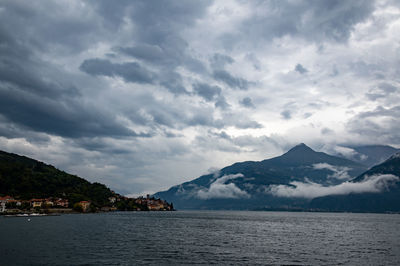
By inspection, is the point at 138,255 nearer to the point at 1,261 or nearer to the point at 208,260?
the point at 208,260

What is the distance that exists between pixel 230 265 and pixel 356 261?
26401 mm

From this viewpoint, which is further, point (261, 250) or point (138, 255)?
point (261, 250)

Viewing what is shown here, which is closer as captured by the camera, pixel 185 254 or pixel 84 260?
pixel 84 260

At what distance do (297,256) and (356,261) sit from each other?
10.9m

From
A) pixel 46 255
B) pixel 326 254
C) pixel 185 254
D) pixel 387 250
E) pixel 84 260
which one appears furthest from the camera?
pixel 387 250

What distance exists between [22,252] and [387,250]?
8226 cm

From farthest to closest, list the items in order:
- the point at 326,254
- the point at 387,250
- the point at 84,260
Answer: the point at 387,250 → the point at 326,254 → the point at 84,260

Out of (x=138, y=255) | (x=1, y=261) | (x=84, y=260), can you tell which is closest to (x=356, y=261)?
(x=138, y=255)

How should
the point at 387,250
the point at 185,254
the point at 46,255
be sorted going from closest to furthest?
the point at 46,255
the point at 185,254
the point at 387,250

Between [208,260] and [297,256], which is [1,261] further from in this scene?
[297,256]

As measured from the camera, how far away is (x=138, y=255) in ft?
194

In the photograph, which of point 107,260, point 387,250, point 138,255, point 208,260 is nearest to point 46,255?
point 107,260

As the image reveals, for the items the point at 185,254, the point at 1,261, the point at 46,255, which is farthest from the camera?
the point at 185,254

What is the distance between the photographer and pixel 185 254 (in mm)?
62219
